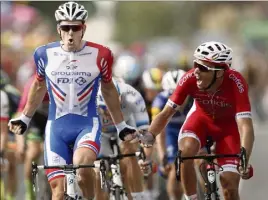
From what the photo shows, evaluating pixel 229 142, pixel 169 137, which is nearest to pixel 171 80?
pixel 169 137

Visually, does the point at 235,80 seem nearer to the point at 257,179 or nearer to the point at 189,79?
the point at 189,79

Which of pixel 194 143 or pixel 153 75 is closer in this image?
pixel 194 143

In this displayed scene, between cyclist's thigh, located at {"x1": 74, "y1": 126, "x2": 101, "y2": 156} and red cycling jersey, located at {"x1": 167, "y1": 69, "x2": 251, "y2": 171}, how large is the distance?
905 mm

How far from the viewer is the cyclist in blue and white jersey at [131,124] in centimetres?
1509

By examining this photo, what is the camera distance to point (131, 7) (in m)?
95.2

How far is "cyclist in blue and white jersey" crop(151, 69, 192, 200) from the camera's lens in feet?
52.3

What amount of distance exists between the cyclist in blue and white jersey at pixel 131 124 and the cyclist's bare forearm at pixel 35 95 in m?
2.00

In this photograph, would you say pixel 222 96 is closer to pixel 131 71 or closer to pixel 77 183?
pixel 77 183

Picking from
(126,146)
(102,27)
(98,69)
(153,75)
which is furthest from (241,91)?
(102,27)

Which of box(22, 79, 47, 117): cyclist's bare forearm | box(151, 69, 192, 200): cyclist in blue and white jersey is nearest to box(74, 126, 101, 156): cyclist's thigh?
box(22, 79, 47, 117): cyclist's bare forearm

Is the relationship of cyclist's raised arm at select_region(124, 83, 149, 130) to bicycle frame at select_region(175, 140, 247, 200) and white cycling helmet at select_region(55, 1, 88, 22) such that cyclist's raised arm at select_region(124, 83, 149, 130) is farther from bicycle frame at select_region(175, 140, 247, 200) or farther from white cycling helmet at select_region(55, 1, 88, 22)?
bicycle frame at select_region(175, 140, 247, 200)

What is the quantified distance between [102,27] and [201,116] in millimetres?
65338

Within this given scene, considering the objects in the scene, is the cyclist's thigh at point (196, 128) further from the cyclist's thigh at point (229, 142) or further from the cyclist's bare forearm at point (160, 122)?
the cyclist's bare forearm at point (160, 122)

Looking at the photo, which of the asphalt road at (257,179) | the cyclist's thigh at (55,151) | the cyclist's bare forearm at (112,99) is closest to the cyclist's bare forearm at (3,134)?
the asphalt road at (257,179)
